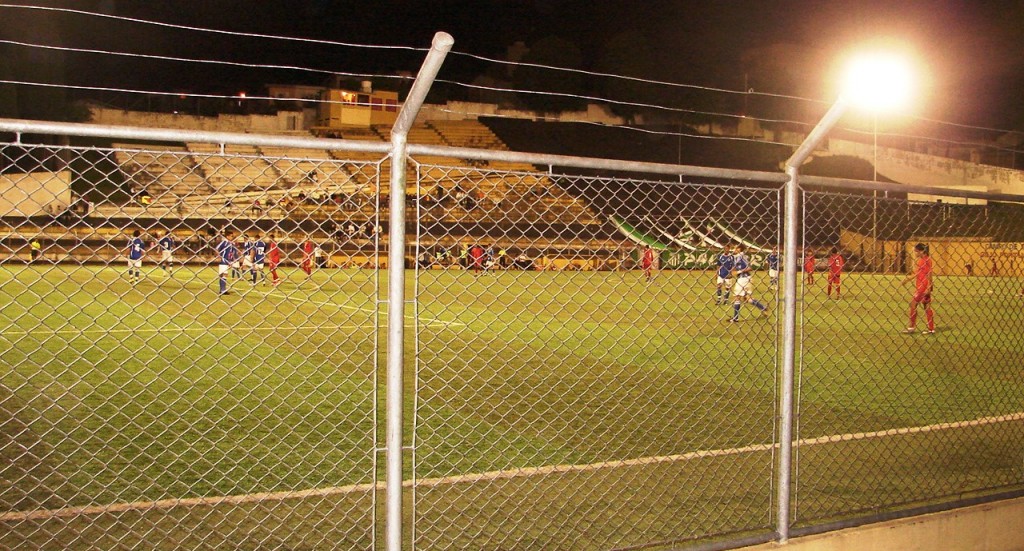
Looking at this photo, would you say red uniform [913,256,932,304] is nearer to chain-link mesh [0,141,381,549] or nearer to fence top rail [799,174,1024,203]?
chain-link mesh [0,141,381,549]

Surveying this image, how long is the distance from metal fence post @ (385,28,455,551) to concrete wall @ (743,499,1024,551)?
66.8 inches

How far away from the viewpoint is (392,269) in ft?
9.72

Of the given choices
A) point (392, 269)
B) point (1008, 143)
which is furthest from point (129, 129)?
point (1008, 143)

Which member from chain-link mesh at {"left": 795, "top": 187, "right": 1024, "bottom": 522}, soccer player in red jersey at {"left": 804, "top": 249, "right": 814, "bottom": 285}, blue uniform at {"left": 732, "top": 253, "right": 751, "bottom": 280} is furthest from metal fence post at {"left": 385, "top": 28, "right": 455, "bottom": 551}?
blue uniform at {"left": 732, "top": 253, "right": 751, "bottom": 280}

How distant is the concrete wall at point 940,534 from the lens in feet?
12.7

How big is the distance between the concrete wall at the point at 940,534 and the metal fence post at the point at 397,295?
1696 millimetres

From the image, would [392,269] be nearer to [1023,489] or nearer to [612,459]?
[612,459]

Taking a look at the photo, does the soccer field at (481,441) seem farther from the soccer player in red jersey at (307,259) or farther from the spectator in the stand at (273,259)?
the spectator in the stand at (273,259)

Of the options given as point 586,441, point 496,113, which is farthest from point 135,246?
point 496,113

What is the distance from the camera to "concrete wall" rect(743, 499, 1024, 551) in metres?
3.87

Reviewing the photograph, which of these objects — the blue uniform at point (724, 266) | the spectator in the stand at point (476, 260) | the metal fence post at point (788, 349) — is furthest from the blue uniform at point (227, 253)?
the metal fence post at point (788, 349)

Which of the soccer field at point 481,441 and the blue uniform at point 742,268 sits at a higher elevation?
the blue uniform at point 742,268

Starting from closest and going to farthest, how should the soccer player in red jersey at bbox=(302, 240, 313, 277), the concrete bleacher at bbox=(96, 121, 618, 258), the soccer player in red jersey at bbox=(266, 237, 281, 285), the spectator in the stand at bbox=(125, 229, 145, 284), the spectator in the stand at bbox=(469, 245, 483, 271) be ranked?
the concrete bleacher at bbox=(96, 121, 618, 258) < the spectator in the stand at bbox=(469, 245, 483, 271) < the spectator in the stand at bbox=(125, 229, 145, 284) < the soccer player in red jersey at bbox=(302, 240, 313, 277) < the soccer player in red jersey at bbox=(266, 237, 281, 285)

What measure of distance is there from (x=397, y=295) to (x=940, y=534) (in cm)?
308
